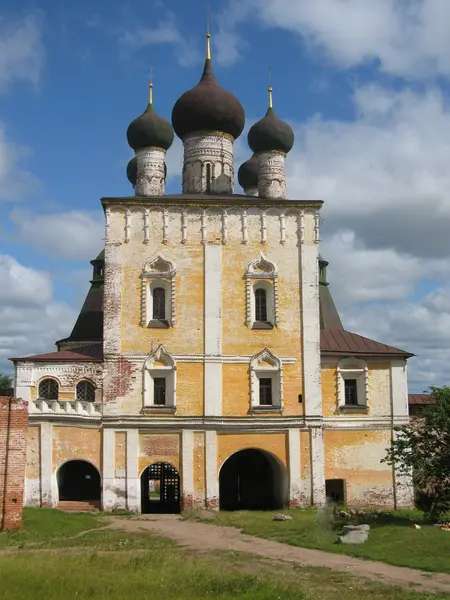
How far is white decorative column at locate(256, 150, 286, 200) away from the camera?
93.6 ft

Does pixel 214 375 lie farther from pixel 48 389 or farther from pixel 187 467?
pixel 48 389

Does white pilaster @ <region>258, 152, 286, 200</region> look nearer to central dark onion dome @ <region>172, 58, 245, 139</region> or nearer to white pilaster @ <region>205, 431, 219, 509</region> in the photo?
central dark onion dome @ <region>172, 58, 245, 139</region>

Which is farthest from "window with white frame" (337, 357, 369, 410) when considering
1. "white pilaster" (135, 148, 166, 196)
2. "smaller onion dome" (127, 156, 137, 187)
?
"smaller onion dome" (127, 156, 137, 187)

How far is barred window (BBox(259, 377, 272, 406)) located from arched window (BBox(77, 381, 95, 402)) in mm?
5667

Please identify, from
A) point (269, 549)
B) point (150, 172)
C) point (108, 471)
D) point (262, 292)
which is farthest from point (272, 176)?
point (269, 549)

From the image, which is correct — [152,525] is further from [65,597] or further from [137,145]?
[137,145]

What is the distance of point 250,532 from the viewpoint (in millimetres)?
19922

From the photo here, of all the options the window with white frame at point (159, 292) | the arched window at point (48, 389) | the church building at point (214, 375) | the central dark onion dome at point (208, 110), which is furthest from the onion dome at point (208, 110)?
the arched window at point (48, 389)

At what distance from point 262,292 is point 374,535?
1065 centimetres

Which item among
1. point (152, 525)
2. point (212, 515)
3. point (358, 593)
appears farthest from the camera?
point (212, 515)

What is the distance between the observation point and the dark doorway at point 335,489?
1030 inches

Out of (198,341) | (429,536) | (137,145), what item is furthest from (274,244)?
(429,536)

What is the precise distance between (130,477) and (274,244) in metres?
9.29

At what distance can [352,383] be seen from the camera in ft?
88.7
